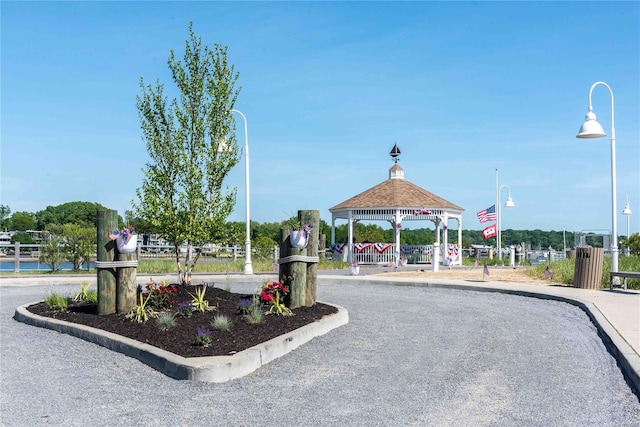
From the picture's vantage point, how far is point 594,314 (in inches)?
442

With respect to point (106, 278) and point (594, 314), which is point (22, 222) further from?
point (594, 314)

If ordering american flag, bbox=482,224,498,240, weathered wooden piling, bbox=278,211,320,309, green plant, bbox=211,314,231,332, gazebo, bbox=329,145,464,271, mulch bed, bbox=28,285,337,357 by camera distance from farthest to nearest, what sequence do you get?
1. american flag, bbox=482,224,498,240
2. gazebo, bbox=329,145,464,271
3. weathered wooden piling, bbox=278,211,320,309
4. green plant, bbox=211,314,231,332
5. mulch bed, bbox=28,285,337,357

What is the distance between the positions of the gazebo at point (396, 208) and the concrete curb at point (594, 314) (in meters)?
12.7

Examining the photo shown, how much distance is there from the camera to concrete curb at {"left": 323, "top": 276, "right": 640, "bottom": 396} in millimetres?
6734

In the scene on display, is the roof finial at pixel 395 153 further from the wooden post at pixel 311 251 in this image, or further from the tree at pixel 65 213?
the tree at pixel 65 213

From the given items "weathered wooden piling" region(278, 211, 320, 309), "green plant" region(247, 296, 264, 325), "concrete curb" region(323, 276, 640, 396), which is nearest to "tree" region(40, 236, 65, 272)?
"concrete curb" region(323, 276, 640, 396)

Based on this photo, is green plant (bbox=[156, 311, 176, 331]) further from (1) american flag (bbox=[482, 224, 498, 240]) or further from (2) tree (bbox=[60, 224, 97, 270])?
(1) american flag (bbox=[482, 224, 498, 240])

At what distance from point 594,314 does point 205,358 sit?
24.7ft

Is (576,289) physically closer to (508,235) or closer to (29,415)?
(29,415)

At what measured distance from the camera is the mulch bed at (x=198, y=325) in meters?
7.46

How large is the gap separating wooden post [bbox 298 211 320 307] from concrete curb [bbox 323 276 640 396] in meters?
4.57

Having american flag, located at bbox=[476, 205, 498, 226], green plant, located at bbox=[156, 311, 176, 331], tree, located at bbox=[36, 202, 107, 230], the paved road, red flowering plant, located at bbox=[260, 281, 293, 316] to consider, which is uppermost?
tree, located at bbox=[36, 202, 107, 230]

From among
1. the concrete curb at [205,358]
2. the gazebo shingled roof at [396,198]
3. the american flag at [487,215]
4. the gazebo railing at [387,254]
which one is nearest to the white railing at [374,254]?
the gazebo railing at [387,254]

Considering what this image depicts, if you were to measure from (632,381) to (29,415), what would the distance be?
5674 mm
